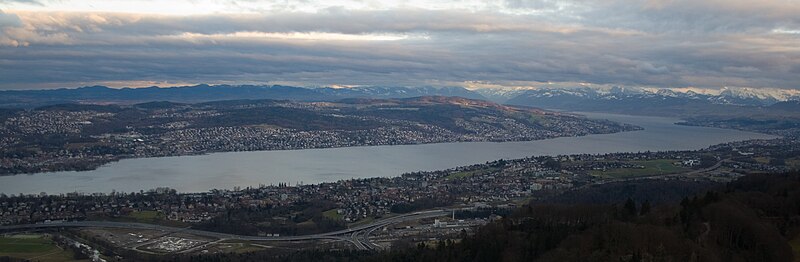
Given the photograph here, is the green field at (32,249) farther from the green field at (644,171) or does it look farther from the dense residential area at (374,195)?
the green field at (644,171)

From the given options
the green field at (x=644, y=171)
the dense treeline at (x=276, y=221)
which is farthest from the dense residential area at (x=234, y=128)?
the green field at (x=644, y=171)

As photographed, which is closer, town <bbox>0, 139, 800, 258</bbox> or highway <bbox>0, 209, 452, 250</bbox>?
highway <bbox>0, 209, 452, 250</bbox>

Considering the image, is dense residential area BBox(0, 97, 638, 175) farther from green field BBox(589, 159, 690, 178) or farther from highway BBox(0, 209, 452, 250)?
green field BBox(589, 159, 690, 178)

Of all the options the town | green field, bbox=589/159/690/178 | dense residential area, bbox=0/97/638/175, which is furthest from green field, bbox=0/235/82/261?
green field, bbox=589/159/690/178

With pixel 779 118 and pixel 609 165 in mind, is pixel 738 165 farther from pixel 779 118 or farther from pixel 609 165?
pixel 779 118

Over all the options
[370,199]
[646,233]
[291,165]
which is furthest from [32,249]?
[291,165]

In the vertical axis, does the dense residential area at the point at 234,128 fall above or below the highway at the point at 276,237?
above

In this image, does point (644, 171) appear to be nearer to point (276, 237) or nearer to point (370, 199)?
point (370, 199)

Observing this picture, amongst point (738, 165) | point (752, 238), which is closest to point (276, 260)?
point (752, 238)
